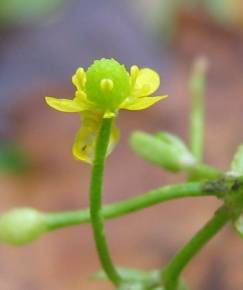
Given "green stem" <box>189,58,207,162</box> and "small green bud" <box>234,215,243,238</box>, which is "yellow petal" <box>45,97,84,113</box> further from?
"green stem" <box>189,58,207,162</box>

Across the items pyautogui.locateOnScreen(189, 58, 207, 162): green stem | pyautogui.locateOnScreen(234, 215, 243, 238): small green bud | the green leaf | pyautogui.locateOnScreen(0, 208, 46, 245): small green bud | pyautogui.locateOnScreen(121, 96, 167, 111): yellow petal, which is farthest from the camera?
the green leaf

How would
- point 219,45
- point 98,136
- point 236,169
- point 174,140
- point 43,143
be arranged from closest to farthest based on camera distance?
point 98,136
point 236,169
point 174,140
point 43,143
point 219,45

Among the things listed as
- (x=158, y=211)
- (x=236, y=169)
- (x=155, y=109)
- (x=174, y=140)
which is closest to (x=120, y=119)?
(x=155, y=109)

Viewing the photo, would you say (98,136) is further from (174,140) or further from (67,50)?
(67,50)

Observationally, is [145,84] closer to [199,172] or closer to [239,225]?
[239,225]

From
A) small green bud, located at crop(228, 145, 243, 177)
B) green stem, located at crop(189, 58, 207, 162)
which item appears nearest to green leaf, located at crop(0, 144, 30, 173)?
green stem, located at crop(189, 58, 207, 162)

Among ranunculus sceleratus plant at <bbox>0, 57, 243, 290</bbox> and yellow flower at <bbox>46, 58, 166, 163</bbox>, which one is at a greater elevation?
yellow flower at <bbox>46, 58, 166, 163</bbox>
